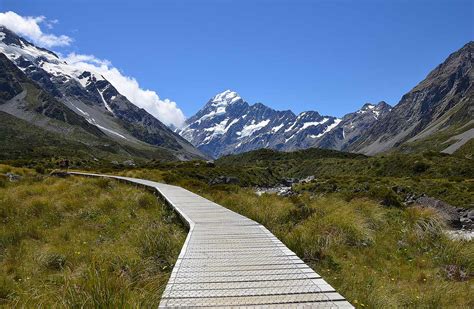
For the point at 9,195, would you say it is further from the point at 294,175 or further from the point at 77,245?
the point at 294,175

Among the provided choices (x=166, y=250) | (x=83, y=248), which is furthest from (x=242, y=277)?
(x=83, y=248)

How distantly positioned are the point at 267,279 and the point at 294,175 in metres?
115

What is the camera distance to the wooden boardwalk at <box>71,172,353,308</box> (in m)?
5.28

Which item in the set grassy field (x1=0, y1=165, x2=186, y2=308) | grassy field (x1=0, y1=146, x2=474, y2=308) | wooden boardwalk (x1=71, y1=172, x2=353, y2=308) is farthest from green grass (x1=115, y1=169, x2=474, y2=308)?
grassy field (x1=0, y1=165, x2=186, y2=308)

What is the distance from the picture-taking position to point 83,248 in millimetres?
10922

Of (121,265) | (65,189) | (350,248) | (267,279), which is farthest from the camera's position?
(65,189)

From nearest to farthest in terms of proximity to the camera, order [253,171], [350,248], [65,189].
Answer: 1. [350,248]
2. [65,189]
3. [253,171]

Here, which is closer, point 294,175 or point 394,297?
point 394,297

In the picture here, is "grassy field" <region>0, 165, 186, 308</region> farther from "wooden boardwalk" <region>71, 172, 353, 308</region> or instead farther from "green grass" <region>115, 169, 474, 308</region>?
"green grass" <region>115, 169, 474, 308</region>

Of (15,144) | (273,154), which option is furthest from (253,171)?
(15,144)

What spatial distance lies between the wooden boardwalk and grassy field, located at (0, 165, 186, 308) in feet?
1.45

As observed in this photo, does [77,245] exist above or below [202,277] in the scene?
below

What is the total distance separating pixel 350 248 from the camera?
1102cm

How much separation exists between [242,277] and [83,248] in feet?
20.7
